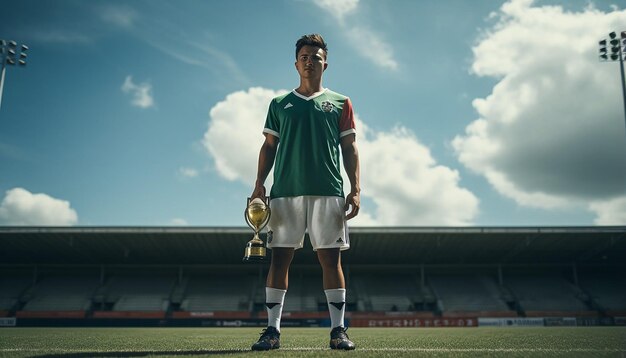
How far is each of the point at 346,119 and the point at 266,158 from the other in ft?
2.58

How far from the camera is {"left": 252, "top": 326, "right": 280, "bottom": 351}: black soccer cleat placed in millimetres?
3506

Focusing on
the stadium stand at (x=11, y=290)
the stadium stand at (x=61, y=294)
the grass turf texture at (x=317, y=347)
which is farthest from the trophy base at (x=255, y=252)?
the stadium stand at (x=11, y=290)

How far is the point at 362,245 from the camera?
29.1 meters

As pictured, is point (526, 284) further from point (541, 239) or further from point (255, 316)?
point (255, 316)

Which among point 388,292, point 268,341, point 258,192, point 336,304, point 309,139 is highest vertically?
point 309,139

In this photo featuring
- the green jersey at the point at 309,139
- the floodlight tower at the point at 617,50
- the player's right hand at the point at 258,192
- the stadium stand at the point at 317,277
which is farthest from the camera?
the stadium stand at the point at 317,277

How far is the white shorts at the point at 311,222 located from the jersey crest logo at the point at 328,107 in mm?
769

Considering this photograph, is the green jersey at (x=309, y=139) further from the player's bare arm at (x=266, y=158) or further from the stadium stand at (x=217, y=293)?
the stadium stand at (x=217, y=293)

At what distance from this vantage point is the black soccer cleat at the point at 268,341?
3.51 meters

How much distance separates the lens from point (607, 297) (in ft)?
103

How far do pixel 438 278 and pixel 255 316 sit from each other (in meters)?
14.4

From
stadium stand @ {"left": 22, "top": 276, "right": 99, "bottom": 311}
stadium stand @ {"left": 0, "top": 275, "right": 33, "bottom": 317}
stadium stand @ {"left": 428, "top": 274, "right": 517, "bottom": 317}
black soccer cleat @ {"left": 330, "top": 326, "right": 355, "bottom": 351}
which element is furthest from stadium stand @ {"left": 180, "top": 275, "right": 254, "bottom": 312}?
black soccer cleat @ {"left": 330, "top": 326, "right": 355, "bottom": 351}

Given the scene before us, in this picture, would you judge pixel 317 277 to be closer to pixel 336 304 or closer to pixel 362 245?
pixel 362 245

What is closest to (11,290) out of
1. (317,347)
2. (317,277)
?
(317,277)
